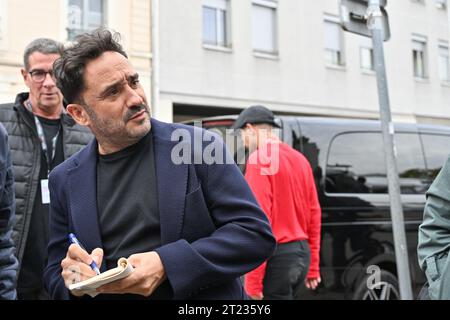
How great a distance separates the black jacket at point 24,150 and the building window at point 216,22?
11791mm

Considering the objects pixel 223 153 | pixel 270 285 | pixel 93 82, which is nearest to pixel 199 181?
pixel 223 153

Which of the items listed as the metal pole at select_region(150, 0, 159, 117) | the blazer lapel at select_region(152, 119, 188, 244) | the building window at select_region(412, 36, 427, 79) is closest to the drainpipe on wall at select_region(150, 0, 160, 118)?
the metal pole at select_region(150, 0, 159, 117)

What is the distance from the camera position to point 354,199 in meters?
4.93

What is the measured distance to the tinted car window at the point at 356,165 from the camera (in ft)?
16.2

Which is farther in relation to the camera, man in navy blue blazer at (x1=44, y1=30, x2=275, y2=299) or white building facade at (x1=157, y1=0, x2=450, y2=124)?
white building facade at (x1=157, y1=0, x2=450, y2=124)

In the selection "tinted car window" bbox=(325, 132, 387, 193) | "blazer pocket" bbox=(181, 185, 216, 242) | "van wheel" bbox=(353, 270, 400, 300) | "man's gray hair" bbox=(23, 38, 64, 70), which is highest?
"man's gray hair" bbox=(23, 38, 64, 70)

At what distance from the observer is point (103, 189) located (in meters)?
1.88

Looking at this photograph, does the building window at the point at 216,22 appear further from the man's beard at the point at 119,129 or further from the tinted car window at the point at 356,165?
the man's beard at the point at 119,129

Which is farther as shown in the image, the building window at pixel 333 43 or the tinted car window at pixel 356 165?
the building window at pixel 333 43

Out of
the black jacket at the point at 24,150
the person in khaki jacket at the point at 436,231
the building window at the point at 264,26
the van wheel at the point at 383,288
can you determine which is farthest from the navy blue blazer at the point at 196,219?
the building window at the point at 264,26

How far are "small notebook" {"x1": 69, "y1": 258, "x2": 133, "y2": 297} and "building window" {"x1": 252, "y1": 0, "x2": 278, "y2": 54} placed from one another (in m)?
14.3

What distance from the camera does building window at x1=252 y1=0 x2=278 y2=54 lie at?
1565 centimetres

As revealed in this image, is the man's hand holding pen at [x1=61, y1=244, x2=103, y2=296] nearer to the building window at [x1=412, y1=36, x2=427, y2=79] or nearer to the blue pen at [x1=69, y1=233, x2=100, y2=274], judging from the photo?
the blue pen at [x1=69, y1=233, x2=100, y2=274]

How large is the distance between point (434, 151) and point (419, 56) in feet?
Result: 51.1
